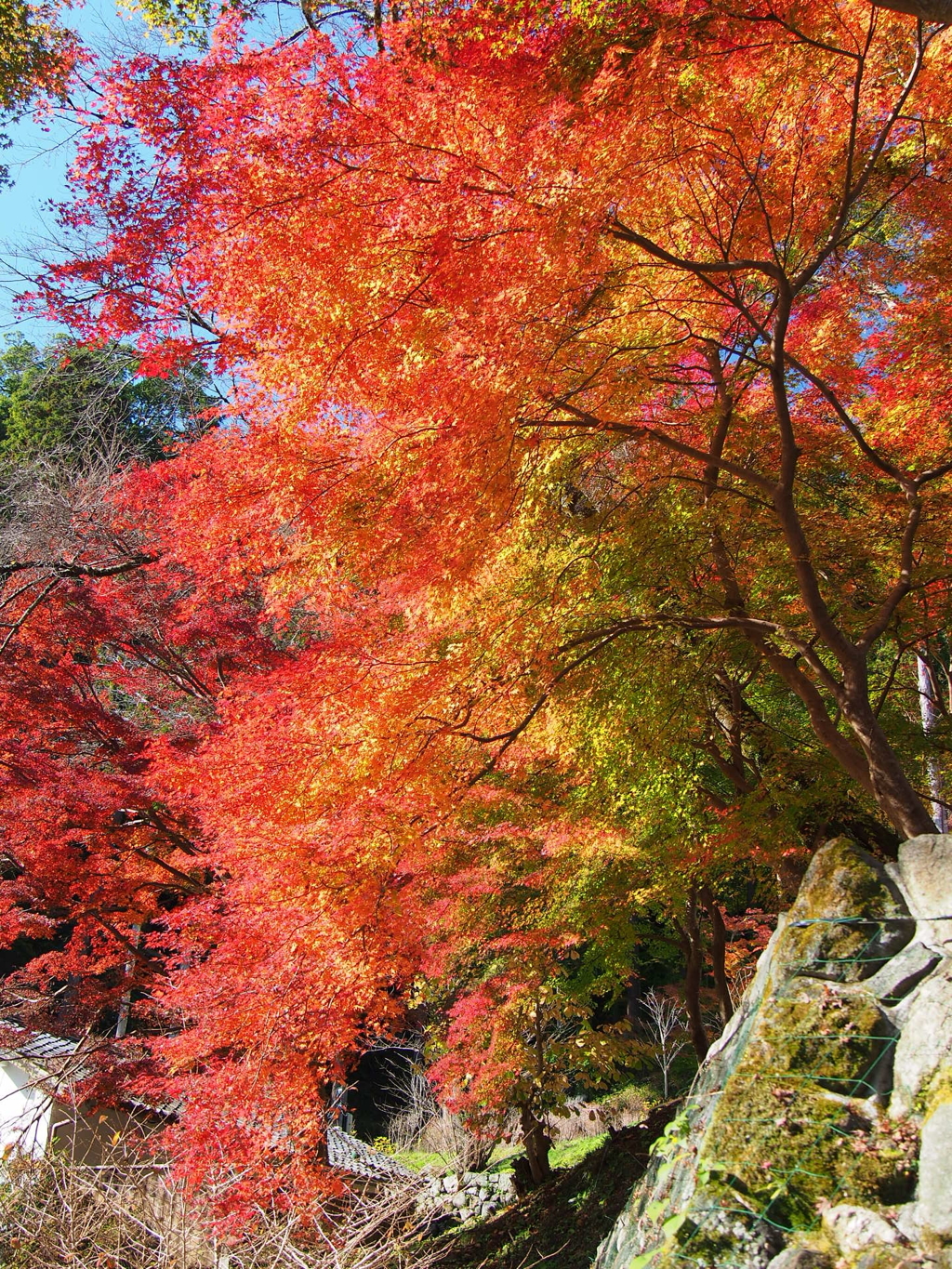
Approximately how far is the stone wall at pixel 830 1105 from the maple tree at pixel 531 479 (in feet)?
5.94

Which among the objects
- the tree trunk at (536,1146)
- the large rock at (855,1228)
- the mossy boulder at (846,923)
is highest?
the mossy boulder at (846,923)

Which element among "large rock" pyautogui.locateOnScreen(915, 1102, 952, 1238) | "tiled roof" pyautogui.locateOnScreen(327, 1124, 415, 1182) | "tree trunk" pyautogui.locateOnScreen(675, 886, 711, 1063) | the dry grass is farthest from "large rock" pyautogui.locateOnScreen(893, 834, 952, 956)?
"tiled roof" pyautogui.locateOnScreen(327, 1124, 415, 1182)

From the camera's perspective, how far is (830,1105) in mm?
2791

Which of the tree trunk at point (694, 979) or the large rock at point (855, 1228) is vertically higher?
the large rock at point (855, 1228)

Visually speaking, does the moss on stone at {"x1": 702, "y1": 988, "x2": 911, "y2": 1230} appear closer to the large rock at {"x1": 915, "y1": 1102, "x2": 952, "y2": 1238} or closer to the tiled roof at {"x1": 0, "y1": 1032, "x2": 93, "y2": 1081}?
the large rock at {"x1": 915, "y1": 1102, "x2": 952, "y2": 1238}

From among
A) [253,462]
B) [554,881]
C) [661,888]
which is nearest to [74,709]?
[253,462]

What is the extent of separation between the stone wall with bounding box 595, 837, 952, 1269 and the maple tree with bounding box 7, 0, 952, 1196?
1.81 meters

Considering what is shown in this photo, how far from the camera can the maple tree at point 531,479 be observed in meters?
5.25

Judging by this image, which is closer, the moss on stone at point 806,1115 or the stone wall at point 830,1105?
the stone wall at point 830,1105

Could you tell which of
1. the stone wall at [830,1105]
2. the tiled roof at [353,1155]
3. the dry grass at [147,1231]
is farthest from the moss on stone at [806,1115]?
the tiled roof at [353,1155]

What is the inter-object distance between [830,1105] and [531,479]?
13.0 ft

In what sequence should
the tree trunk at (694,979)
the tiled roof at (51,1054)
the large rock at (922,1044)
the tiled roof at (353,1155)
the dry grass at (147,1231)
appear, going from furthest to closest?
the tiled roof at (353,1155) < the tree trunk at (694,979) < the tiled roof at (51,1054) < the dry grass at (147,1231) < the large rock at (922,1044)

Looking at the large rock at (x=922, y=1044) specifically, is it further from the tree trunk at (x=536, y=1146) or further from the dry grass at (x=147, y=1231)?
the tree trunk at (x=536, y=1146)

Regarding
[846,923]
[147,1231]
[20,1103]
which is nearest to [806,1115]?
[846,923]
